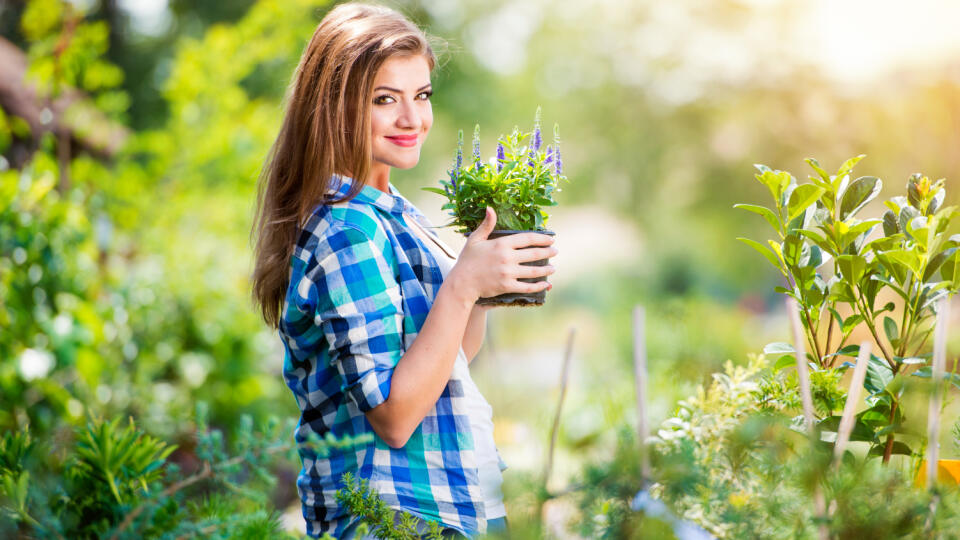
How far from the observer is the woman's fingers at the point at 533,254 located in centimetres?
112

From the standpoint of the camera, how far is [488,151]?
44.9 ft

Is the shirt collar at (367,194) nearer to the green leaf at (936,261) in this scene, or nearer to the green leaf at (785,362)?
the green leaf at (785,362)

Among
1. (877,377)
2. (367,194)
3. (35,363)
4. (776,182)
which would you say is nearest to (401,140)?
(367,194)

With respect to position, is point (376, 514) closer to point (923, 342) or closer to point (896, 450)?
point (896, 450)

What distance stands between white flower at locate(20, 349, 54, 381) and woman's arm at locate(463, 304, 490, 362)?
1962mm

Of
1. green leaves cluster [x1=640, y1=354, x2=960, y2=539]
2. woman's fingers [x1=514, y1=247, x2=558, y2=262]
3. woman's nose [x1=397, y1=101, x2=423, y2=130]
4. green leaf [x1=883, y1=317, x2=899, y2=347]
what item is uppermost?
woman's nose [x1=397, y1=101, x2=423, y2=130]

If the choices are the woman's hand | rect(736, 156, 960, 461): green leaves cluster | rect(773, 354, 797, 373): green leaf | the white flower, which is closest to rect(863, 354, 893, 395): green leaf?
rect(736, 156, 960, 461): green leaves cluster

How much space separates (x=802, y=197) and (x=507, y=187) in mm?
437

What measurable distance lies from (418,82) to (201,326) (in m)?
2.48

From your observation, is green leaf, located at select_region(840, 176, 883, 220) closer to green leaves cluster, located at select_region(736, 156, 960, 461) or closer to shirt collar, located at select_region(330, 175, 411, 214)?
green leaves cluster, located at select_region(736, 156, 960, 461)

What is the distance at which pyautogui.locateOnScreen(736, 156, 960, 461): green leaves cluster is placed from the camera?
3.46 ft

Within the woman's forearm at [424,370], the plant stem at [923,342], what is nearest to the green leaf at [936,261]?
the plant stem at [923,342]

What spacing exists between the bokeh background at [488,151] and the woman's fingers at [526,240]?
31 centimetres

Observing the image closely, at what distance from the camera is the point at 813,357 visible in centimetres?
121
